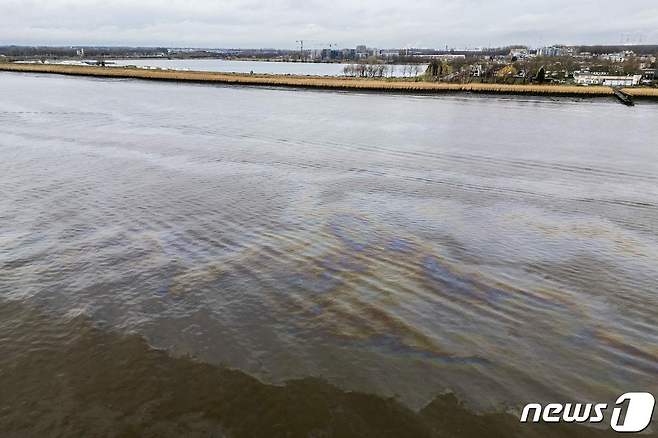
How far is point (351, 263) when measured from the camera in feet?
45.0

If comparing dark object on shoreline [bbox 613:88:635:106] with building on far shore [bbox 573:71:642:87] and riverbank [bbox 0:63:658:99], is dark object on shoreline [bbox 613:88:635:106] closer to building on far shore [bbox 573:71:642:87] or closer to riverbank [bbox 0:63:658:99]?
riverbank [bbox 0:63:658:99]

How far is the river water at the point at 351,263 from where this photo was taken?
30.7ft

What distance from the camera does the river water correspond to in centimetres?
937

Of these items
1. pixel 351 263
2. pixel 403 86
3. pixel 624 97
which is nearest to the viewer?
pixel 351 263

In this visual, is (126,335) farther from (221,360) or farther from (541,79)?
(541,79)

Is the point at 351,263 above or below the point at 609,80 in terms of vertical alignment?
below

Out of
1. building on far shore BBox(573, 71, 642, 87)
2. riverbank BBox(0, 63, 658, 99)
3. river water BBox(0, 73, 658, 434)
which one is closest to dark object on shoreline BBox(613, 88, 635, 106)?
riverbank BBox(0, 63, 658, 99)

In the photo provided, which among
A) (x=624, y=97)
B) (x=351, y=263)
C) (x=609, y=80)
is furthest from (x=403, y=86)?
(x=351, y=263)

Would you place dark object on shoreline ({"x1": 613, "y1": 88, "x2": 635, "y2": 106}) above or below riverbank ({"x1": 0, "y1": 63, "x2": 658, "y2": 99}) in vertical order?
below

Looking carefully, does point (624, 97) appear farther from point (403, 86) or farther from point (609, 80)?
point (609, 80)

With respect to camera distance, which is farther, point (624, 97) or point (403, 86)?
point (403, 86)

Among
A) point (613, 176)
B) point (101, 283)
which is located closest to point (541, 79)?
point (613, 176)

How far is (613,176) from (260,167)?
2004cm

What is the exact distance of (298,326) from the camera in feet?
34.3
